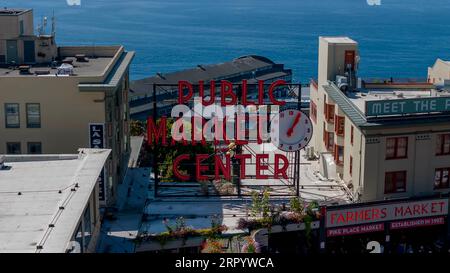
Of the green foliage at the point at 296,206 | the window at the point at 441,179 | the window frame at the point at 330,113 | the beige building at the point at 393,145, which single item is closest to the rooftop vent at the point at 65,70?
the green foliage at the point at 296,206

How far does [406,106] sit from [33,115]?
975 inches

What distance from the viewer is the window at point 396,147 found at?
5369 cm

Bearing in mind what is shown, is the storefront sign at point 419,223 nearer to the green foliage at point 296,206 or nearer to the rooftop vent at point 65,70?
the green foliage at point 296,206

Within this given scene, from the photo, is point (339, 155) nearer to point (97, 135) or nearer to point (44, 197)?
point (97, 135)

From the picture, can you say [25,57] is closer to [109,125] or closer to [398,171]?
[109,125]

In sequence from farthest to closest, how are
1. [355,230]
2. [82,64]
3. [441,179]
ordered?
[82,64], [441,179], [355,230]

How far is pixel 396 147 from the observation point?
53969 mm

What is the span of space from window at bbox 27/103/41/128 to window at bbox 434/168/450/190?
27.5m

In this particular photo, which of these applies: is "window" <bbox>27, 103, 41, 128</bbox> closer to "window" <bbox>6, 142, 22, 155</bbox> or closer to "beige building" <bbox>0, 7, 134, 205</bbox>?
"beige building" <bbox>0, 7, 134, 205</bbox>

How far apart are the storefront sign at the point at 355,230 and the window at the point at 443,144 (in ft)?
23.8

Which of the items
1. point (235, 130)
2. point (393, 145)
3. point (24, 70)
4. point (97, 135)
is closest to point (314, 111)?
point (235, 130)

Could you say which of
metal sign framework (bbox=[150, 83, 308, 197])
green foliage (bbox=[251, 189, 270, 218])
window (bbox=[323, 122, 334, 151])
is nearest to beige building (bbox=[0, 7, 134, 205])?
metal sign framework (bbox=[150, 83, 308, 197])
